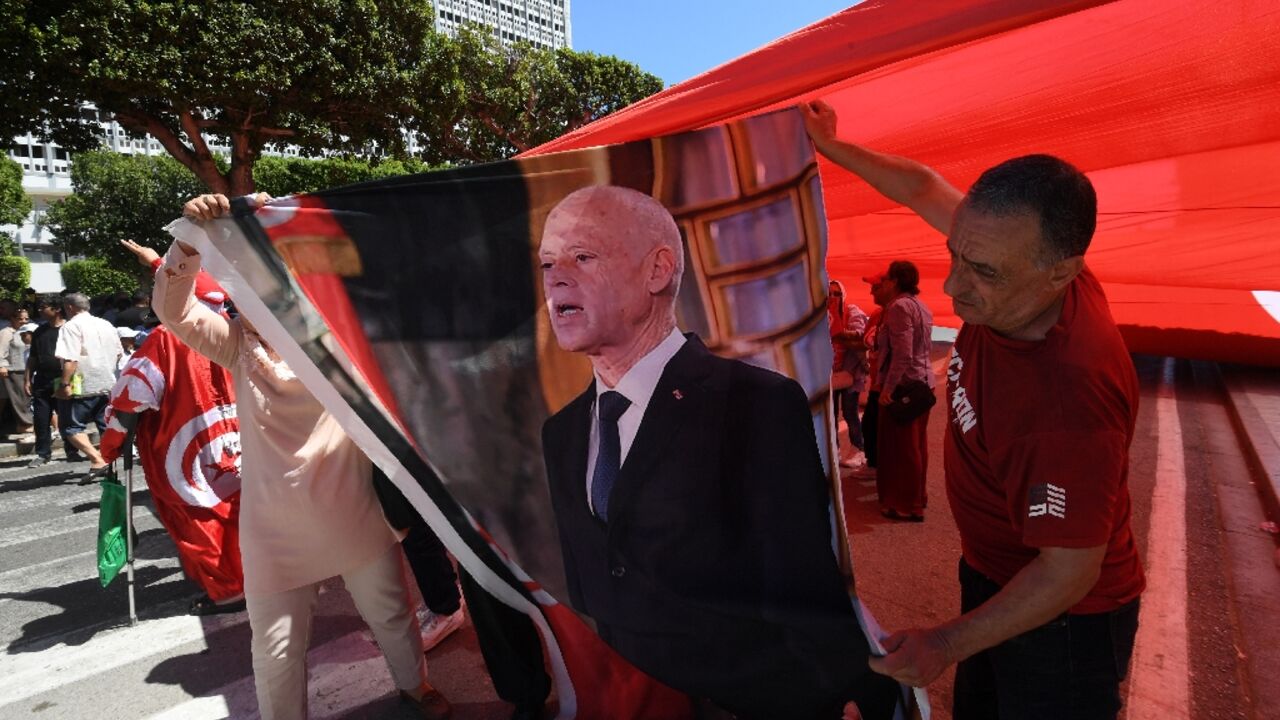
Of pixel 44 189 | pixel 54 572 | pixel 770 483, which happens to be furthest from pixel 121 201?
pixel 770 483

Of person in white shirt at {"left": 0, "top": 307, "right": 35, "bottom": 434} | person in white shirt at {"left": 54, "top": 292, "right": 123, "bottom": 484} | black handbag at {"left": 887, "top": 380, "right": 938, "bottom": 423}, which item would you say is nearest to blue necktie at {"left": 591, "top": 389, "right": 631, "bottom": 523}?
black handbag at {"left": 887, "top": 380, "right": 938, "bottom": 423}

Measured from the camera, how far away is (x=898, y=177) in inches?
75.0

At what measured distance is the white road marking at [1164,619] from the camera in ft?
9.28

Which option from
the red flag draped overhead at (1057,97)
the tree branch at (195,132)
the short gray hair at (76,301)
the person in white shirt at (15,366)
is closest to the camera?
the red flag draped overhead at (1057,97)

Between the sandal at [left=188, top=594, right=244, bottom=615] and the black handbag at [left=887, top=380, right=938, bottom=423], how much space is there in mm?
4559

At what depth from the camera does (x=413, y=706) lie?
300 centimetres

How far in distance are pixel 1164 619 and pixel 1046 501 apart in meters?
3.06

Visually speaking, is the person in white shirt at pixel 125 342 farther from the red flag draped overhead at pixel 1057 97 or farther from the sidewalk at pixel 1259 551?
the sidewalk at pixel 1259 551

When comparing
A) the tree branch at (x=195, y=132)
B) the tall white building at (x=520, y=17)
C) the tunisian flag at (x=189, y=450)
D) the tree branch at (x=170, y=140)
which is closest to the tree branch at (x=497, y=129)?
the tree branch at (x=170, y=140)

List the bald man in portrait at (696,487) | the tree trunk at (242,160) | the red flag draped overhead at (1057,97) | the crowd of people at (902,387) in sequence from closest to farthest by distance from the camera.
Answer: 1. the red flag draped overhead at (1057,97)
2. the bald man in portrait at (696,487)
3. the crowd of people at (902,387)
4. the tree trunk at (242,160)

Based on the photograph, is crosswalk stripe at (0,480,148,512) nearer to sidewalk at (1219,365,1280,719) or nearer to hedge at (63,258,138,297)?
sidewalk at (1219,365,1280,719)

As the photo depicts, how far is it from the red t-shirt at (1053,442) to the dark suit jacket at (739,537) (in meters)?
0.37

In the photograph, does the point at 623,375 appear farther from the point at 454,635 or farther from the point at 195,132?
the point at 195,132

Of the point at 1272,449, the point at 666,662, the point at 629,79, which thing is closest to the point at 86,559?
the point at 666,662
